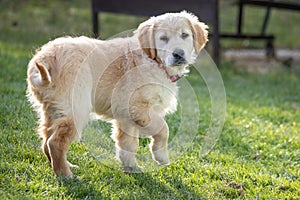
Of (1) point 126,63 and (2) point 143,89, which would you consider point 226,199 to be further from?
(1) point 126,63

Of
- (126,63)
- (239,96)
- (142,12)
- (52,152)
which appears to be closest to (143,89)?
(126,63)

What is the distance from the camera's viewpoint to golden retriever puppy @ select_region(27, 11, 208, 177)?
4.21m

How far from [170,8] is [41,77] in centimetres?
662

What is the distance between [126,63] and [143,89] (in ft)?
0.92

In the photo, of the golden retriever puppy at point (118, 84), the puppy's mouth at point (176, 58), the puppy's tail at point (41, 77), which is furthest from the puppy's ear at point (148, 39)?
the puppy's tail at point (41, 77)

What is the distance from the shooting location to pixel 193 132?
5.82 meters

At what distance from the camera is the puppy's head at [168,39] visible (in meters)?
4.48

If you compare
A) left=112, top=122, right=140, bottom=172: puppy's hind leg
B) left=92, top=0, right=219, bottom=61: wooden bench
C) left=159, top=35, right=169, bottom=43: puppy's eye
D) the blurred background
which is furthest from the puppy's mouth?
the blurred background

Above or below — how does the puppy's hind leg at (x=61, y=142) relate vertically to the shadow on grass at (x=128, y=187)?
above

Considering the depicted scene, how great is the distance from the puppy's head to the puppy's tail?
36.9 inches

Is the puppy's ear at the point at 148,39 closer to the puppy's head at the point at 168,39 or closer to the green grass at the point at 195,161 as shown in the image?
the puppy's head at the point at 168,39

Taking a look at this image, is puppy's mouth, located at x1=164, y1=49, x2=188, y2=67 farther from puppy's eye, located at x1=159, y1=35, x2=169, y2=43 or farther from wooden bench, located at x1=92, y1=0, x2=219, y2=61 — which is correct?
wooden bench, located at x1=92, y1=0, x2=219, y2=61

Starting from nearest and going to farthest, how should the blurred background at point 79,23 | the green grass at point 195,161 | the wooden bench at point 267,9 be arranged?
1. the green grass at point 195,161
2. the wooden bench at point 267,9
3. the blurred background at point 79,23

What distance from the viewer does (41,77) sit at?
406 centimetres
